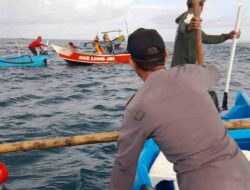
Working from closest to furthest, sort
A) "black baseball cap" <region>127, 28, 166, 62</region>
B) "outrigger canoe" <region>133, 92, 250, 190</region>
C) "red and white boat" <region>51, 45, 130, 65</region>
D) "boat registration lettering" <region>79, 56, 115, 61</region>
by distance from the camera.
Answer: "black baseball cap" <region>127, 28, 166, 62</region> → "outrigger canoe" <region>133, 92, 250, 190</region> → "red and white boat" <region>51, 45, 130, 65</region> → "boat registration lettering" <region>79, 56, 115, 61</region>

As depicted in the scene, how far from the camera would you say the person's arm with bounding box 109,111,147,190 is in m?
2.20

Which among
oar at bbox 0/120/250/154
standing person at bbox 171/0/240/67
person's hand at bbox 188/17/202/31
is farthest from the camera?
standing person at bbox 171/0/240/67

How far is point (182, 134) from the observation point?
2150mm

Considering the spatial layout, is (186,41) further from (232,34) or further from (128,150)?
(128,150)

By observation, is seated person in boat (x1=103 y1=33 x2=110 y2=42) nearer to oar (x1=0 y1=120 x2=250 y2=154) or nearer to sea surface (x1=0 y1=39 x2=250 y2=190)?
sea surface (x1=0 y1=39 x2=250 y2=190)

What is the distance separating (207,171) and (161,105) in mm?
507

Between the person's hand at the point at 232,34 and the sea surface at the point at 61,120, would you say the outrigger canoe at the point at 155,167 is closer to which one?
the person's hand at the point at 232,34

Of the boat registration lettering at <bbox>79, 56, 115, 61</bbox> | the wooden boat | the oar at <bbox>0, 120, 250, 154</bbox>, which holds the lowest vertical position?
the boat registration lettering at <bbox>79, 56, 115, 61</bbox>

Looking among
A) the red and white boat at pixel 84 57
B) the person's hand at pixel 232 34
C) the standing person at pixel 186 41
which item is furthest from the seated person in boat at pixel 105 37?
the standing person at pixel 186 41

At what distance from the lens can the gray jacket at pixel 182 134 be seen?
2.15 metres

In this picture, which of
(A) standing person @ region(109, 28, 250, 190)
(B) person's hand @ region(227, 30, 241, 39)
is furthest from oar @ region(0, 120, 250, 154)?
(B) person's hand @ region(227, 30, 241, 39)

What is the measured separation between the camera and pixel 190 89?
7.30 feet

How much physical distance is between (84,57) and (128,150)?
27.5 m

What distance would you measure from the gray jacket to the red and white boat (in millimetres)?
27363
